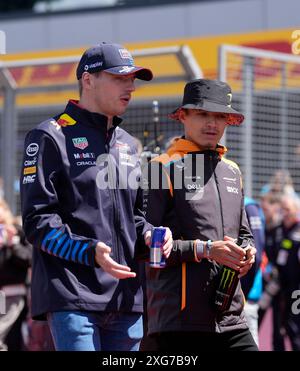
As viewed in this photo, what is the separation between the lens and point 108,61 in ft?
16.0

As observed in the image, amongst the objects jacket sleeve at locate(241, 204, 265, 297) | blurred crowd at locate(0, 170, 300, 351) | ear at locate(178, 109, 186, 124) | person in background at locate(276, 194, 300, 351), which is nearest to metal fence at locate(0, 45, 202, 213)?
blurred crowd at locate(0, 170, 300, 351)

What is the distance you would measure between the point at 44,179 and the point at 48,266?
41cm

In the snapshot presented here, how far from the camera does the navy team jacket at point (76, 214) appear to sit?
455 cm

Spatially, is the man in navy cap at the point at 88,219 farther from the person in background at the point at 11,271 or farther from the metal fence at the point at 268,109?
the metal fence at the point at 268,109

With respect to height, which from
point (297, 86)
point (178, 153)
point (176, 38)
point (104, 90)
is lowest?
point (176, 38)

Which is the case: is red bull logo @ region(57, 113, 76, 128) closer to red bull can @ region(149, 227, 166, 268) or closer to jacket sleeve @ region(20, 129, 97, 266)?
jacket sleeve @ region(20, 129, 97, 266)

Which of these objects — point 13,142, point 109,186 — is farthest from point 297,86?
point 109,186

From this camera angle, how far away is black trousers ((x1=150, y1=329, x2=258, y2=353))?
5156 mm

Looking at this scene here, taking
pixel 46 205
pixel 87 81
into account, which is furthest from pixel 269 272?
pixel 46 205

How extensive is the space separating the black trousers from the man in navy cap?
419 mm

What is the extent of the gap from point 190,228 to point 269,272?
281 inches

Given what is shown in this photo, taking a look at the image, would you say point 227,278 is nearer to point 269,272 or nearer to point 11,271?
point 11,271

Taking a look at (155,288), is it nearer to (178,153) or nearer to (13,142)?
(178,153)

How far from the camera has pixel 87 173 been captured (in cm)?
469
